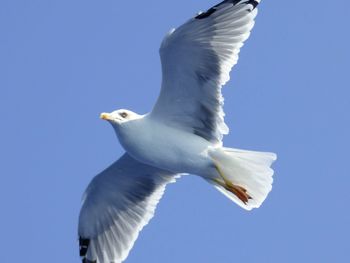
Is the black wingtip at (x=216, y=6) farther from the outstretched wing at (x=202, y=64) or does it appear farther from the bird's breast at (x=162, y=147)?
the bird's breast at (x=162, y=147)

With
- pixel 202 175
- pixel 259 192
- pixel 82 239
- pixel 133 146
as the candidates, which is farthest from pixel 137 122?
pixel 82 239

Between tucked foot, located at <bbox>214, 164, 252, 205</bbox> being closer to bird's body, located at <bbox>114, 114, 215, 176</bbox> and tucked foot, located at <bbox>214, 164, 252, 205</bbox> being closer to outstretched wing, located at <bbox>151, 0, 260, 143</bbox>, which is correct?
bird's body, located at <bbox>114, 114, 215, 176</bbox>

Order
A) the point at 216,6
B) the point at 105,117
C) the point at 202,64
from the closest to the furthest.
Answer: the point at 216,6 < the point at 202,64 < the point at 105,117

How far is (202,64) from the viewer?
9383mm

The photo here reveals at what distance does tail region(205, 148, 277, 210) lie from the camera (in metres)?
9.67

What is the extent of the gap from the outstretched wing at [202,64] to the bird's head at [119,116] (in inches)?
8.9

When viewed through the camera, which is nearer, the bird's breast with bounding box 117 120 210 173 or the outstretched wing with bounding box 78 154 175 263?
the bird's breast with bounding box 117 120 210 173

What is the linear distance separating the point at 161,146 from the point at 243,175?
96 cm

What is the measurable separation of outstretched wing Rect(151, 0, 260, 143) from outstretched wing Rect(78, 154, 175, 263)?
48.3 inches

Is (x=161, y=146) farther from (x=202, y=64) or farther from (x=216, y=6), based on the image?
(x=216, y=6)

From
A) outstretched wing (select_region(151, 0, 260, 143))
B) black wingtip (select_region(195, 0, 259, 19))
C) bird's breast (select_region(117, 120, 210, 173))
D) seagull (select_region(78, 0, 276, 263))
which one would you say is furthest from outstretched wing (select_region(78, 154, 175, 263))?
black wingtip (select_region(195, 0, 259, 19))

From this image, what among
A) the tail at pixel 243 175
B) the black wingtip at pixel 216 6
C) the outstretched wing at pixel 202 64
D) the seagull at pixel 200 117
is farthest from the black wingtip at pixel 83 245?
the black wingtip at pixel 216 6

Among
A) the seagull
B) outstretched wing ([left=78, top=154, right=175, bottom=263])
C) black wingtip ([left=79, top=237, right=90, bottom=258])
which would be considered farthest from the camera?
black wingtip ([left=79, top=237, right=90, bottom=258])

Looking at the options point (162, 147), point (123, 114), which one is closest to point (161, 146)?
point (162, 147)
